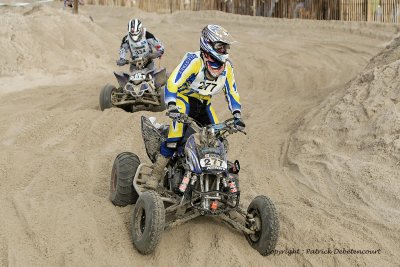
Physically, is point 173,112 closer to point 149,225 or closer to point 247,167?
point 149,225

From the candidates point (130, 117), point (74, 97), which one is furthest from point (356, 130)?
A: point (74, 97)

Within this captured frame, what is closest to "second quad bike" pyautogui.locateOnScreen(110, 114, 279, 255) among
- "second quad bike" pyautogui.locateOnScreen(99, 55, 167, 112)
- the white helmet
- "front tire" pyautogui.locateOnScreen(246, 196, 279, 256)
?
"front tire" pyautogui.locateOnScreen(246, 196, 279, 256)

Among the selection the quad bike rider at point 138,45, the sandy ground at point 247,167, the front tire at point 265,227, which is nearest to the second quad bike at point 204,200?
the front tire at point 265,227

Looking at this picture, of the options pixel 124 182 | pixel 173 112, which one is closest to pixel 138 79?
pixel 124 182

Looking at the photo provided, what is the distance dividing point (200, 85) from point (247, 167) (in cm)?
228

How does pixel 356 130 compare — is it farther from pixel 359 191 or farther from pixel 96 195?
pixel 96 195

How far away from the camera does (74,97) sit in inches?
515

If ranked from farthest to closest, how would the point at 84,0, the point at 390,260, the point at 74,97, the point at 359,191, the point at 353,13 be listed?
the point at 84,0 → the point at 353,13 → the point at 74,97 → the point at 359,191 → the point at 390,260

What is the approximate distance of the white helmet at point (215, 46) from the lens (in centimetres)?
562

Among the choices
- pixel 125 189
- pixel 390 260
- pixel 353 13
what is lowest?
pixel 390 260

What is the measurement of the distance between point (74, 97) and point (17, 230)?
7734mm

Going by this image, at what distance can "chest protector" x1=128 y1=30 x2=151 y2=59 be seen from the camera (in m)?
11.1

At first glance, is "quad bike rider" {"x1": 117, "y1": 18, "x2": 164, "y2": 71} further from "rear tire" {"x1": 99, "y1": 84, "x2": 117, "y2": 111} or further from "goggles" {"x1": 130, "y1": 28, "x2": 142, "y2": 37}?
"rear tire" {"x1": 99, "y1": 84, "x2": 117, "y2": 111}

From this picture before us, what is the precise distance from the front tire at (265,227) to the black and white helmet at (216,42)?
1.49 m
